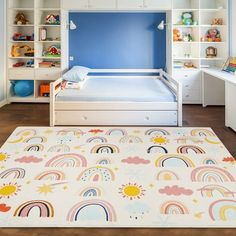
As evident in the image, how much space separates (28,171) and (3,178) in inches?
8.8

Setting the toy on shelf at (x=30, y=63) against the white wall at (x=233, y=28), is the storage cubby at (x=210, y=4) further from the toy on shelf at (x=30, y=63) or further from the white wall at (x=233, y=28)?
the toy on shelf at (x=30, y=63)

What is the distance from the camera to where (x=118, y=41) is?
19.4ft

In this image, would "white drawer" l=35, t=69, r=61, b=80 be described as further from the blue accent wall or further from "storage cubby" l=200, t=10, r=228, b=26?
"storage cubby" l=200, t=10, r=228, b=26

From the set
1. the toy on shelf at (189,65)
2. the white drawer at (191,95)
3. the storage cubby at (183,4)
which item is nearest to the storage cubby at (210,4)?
the storage cubby at (183,4)

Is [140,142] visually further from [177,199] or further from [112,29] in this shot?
[112,29]

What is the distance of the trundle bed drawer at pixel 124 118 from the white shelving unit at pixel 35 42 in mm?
1787

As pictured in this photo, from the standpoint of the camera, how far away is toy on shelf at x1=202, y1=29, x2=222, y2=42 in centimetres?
564

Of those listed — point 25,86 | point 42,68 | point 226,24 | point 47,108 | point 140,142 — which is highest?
point 226,24

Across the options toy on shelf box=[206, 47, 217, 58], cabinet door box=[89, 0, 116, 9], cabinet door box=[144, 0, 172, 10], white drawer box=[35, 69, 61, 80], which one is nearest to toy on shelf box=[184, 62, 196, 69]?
toy on shelf box=[206, 47, 217, 58]

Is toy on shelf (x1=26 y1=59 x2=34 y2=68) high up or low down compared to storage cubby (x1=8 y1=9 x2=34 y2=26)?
down

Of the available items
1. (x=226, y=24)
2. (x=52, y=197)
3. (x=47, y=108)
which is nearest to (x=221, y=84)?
(x=226, y=24)

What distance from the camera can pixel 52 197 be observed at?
2.19m

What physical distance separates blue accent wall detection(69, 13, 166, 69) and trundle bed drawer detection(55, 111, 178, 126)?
6.87ft

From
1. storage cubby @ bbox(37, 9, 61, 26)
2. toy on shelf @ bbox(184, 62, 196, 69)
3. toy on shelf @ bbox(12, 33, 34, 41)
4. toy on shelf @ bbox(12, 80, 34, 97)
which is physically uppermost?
storage cubby @ bbox(37, 9, 61, 26)
